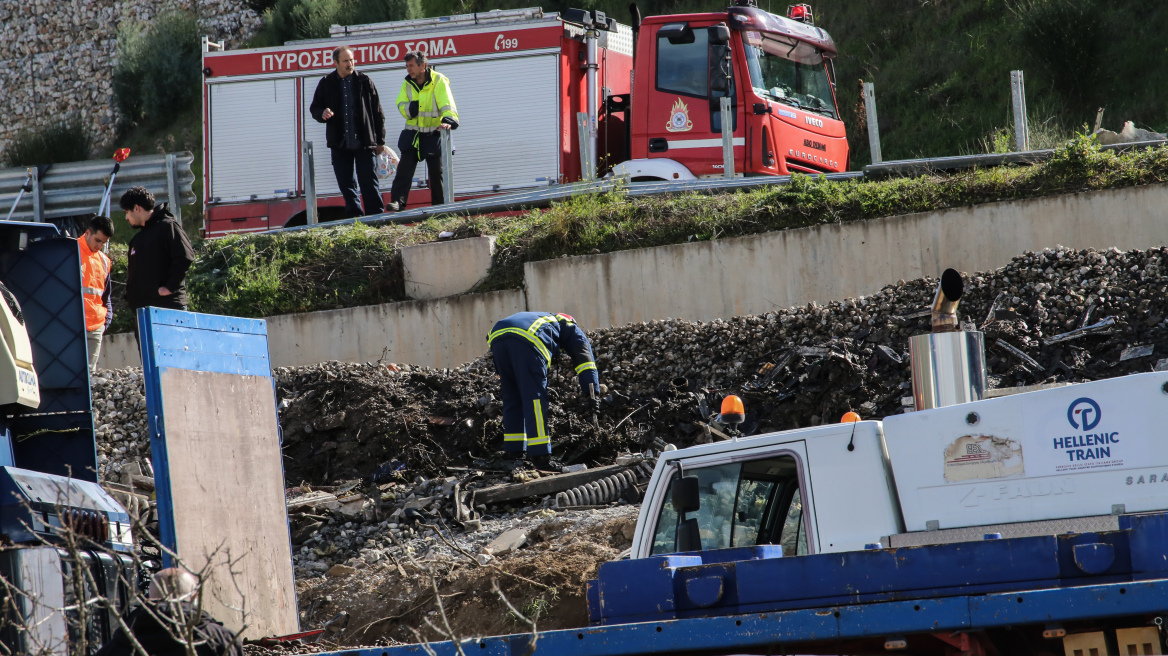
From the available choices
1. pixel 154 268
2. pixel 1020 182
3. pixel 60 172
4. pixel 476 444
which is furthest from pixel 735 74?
pixel 60 172

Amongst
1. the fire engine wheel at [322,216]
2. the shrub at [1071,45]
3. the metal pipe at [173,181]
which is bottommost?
the fire engine wheel at [322,216]

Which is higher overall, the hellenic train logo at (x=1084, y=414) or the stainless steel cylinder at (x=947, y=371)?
the stainless steel cylinder at (x=947, y=371)

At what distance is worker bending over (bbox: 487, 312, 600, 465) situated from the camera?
9195 mm

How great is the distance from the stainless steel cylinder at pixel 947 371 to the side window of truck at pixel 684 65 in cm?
987

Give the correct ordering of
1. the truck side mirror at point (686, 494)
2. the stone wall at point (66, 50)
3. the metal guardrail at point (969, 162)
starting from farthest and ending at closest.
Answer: the stone wall at point (66, 50) → the metal guardrail at point (969, 162) → the truck side mirror at point (686, 494)

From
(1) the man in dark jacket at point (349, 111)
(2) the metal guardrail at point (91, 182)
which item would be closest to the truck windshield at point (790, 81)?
(1) the man in dark jacket at point (349, 111)

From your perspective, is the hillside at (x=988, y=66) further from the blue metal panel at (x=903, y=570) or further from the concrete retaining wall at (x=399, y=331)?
the blue metal panel at (x=903, y=570)

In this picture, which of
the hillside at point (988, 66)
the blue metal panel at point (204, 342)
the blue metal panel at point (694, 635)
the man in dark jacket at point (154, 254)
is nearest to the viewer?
the blue metal panel at point (694, 635)

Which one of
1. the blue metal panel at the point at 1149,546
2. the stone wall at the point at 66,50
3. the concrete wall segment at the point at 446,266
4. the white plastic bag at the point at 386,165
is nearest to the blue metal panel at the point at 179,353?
the blue metal panel at the point at 1149,546

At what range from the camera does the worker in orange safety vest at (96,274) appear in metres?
9.88

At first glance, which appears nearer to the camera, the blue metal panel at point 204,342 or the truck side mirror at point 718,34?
Result: the blue metal panel at point 204,342

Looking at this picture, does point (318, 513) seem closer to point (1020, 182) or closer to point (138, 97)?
point (1020, 182)

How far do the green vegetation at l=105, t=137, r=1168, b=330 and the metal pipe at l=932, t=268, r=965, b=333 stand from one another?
23.3ft

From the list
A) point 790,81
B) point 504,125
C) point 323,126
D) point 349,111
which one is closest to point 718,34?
point 790,81
